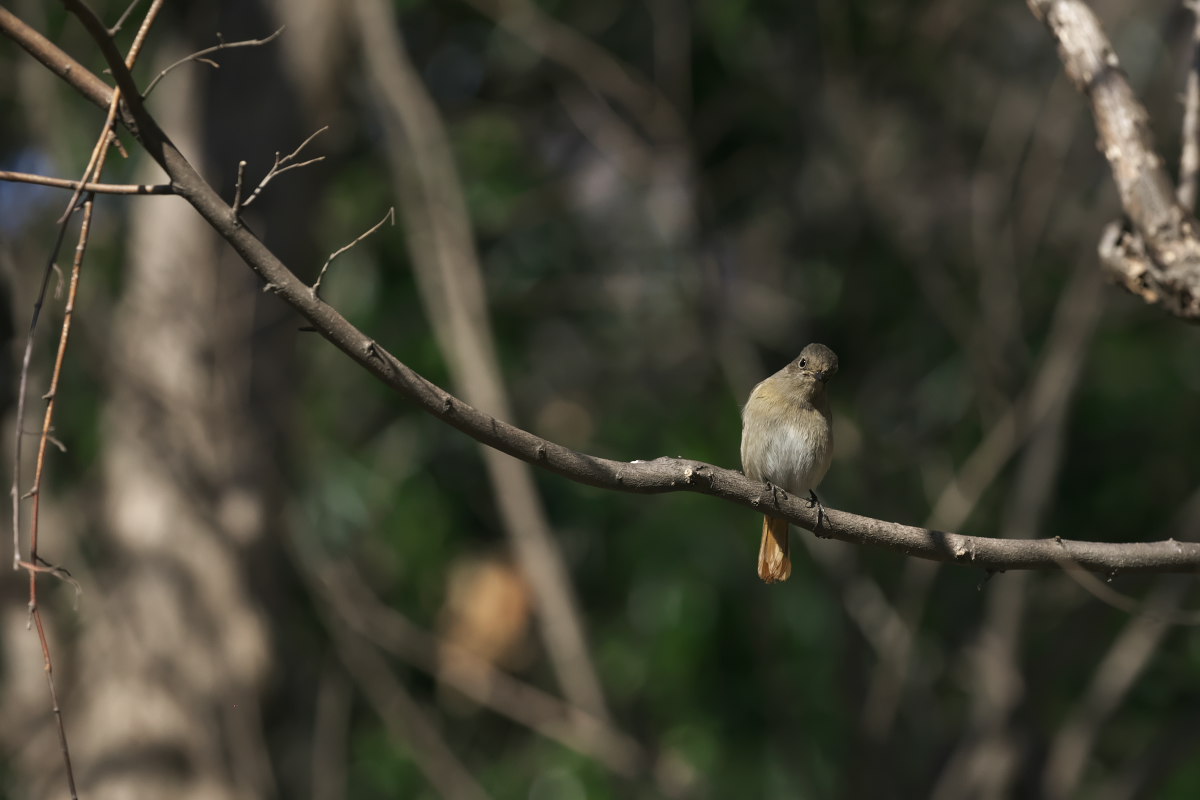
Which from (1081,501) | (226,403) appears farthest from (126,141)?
(1081,501)

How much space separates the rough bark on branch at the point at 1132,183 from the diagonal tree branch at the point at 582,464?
0.86 metres

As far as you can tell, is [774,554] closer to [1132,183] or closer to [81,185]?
[1132,183]

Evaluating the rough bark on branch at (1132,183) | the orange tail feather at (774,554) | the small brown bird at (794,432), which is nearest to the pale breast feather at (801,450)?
the small brown bird at (794,432)

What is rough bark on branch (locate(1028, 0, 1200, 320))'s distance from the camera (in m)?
3.31

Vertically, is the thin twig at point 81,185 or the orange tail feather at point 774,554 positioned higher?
the orange tail feather at point 774,554

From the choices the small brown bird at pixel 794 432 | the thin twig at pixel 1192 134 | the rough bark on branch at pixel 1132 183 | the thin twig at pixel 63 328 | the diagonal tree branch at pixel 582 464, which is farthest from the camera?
the small brown bird at pixel 794 432

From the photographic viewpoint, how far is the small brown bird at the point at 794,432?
4168mm

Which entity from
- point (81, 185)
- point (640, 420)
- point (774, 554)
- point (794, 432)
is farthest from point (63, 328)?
point (640, 420)

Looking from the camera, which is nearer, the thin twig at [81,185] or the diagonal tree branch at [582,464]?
the thin twig at [81,185]

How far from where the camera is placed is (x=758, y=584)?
7.41 meters

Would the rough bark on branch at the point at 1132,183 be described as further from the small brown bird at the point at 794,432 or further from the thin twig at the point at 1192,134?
the small brown bird at the point at 794,432

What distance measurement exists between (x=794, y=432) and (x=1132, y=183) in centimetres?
128

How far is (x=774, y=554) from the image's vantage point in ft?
13.3

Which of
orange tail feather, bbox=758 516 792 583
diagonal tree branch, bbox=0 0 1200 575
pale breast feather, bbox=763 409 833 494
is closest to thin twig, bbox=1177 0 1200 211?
pale breast feather, bbox=763 409 833 494
